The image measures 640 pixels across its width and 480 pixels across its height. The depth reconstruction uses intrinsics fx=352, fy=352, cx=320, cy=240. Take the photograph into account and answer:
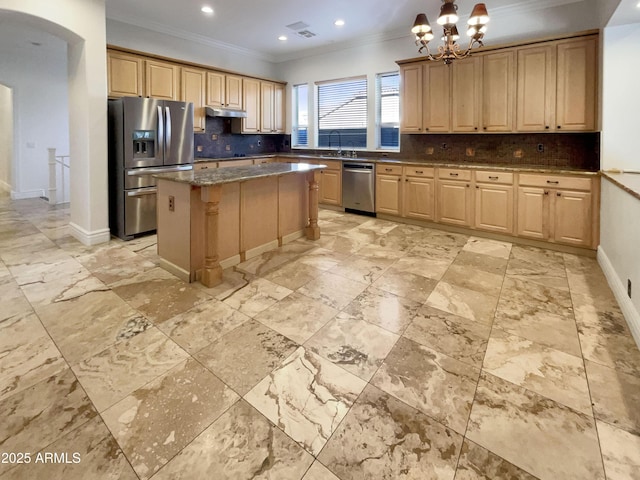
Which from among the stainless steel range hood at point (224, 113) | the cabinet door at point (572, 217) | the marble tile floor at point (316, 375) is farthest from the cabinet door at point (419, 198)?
the stainless steel range hood at point (224, 113)

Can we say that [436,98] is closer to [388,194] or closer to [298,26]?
[388,194]

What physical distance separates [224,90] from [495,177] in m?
4.64

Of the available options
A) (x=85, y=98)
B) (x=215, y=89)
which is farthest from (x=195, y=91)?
(x=85, y=98)

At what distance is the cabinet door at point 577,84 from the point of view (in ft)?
13.1

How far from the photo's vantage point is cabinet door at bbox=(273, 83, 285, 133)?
7.29 m

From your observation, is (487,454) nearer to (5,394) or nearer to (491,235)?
(5,394)

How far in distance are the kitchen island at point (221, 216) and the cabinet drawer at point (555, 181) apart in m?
2.55

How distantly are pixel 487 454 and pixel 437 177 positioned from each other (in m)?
4.17

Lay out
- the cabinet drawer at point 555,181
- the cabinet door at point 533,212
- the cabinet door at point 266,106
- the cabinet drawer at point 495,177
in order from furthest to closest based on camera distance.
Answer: the cabinet door at point 266,106, the cabinet drawer at point 495,177, the cabinet door at point 533,212, the cabinet drawer at point 555,181


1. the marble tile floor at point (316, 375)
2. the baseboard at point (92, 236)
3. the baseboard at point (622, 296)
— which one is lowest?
the marble tile floor at point (316, 375)

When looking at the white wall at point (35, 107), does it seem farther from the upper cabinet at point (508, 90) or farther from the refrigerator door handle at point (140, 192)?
the upper cabinet at point (508, 90)

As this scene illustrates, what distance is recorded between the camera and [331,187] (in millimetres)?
6391

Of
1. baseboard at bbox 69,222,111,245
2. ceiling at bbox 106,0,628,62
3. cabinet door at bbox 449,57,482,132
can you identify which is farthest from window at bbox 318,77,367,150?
baseboard at bbox 69,222,111,245

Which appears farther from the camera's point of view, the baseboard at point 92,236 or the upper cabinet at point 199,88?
the upper cabinet at point 199,88
